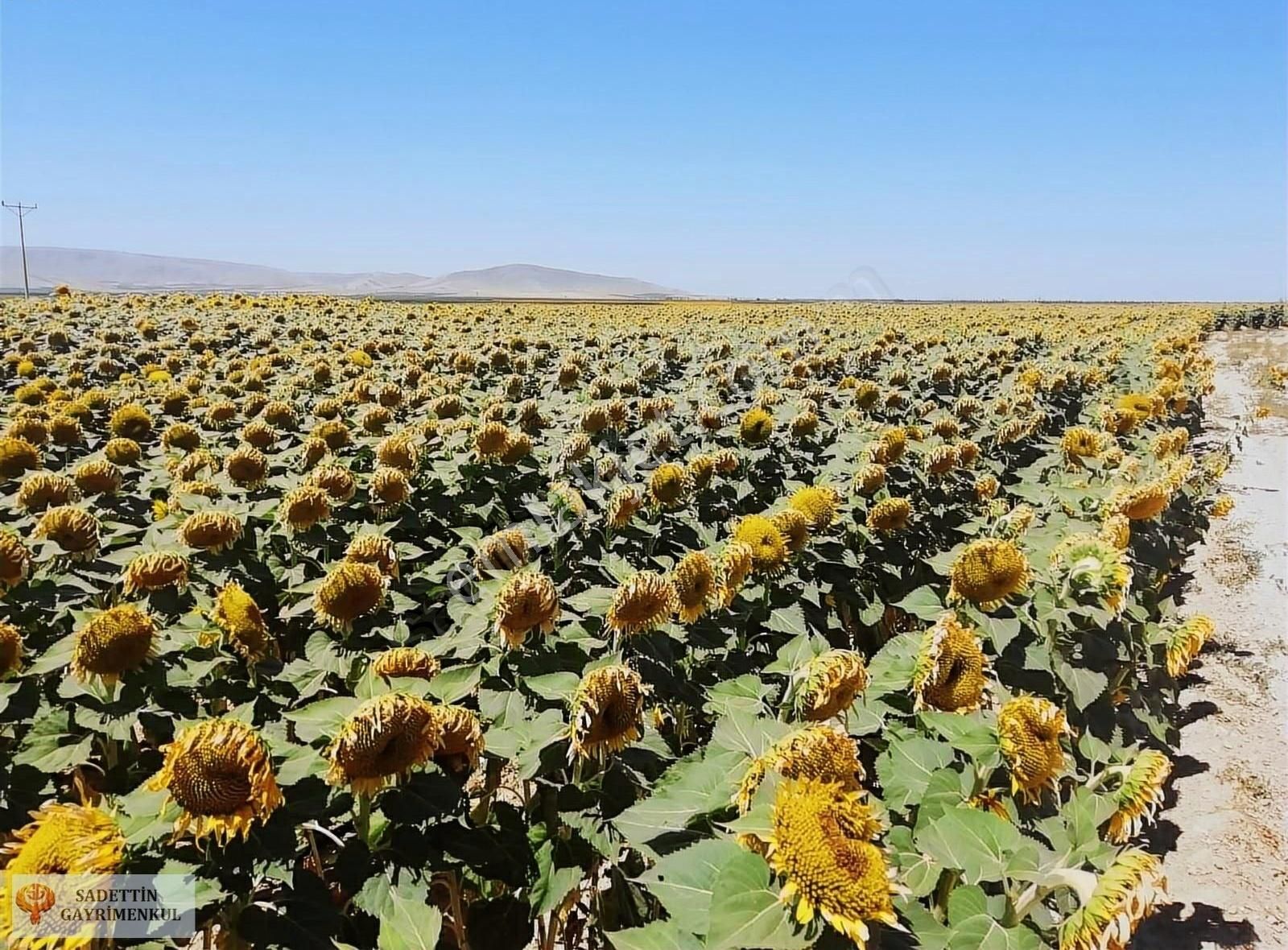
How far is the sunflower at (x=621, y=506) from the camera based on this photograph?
325 centimetres

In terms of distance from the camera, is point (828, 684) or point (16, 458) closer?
point (828, 684)

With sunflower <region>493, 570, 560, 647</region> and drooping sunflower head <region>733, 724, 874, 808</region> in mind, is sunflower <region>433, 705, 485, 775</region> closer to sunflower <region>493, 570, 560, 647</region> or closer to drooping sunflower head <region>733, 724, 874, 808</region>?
sunflower <region>493, 570, 560, 647</region>

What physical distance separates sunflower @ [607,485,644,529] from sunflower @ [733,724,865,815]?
185 cm

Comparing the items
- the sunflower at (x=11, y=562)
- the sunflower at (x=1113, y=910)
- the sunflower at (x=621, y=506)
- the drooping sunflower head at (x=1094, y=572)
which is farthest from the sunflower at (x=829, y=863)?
the sunflower at (x=11, y=562)

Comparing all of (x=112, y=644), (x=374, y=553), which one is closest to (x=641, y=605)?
(x=374, y=553)

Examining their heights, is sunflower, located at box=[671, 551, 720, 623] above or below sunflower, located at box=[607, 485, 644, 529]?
below

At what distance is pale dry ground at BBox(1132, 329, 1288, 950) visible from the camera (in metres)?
3.22

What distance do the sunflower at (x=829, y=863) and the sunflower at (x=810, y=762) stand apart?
4.2 inches

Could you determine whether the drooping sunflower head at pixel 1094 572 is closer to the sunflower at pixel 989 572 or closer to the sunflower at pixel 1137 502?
the sunflower at pixel 989 572

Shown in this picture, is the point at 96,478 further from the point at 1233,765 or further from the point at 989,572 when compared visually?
the point at 1233,765

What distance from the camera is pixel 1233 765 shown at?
14.0 feet

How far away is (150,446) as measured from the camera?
478 centimetres

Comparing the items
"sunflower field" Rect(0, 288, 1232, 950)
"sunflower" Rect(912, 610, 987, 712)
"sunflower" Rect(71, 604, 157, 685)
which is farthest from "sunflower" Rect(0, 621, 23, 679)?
"sunflower" Rect(912, 610, 987, 712)

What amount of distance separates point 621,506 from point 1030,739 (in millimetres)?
1868
